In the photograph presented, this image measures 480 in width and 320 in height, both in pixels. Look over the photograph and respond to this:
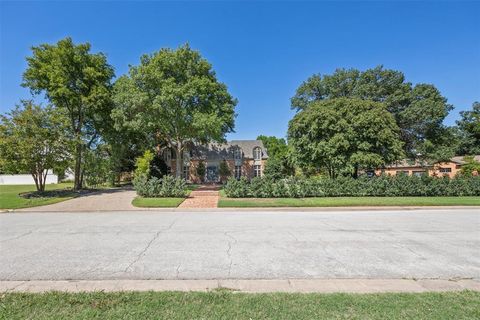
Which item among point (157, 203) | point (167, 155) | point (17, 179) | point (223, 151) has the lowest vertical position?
point (157, 203)

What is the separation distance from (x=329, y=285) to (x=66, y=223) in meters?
9.54

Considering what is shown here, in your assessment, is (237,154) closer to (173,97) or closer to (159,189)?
(173,97)

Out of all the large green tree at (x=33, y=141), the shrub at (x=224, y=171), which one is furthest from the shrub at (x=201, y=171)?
the large green tree at (x=33, y=141)

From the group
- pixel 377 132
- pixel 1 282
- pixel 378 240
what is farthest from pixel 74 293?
pixel 377 132

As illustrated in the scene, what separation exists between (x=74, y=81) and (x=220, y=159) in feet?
74.1

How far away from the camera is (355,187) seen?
18.4 metres

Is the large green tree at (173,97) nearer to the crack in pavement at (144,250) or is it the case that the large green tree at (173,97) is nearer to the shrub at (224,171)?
the shrub at (224,171)

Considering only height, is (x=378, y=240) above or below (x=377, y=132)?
below

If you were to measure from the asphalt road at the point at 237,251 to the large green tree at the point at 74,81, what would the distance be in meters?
15.7

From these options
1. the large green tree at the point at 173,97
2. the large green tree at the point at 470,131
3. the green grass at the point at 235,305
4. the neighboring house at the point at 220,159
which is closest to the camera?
the green grass at the point at 235,305

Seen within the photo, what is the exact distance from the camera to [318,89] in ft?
106

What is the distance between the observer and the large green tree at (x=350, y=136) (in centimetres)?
2225

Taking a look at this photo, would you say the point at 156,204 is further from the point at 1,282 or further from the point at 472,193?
the point at 472,193

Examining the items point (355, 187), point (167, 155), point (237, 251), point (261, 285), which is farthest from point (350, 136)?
point (167, 155)
